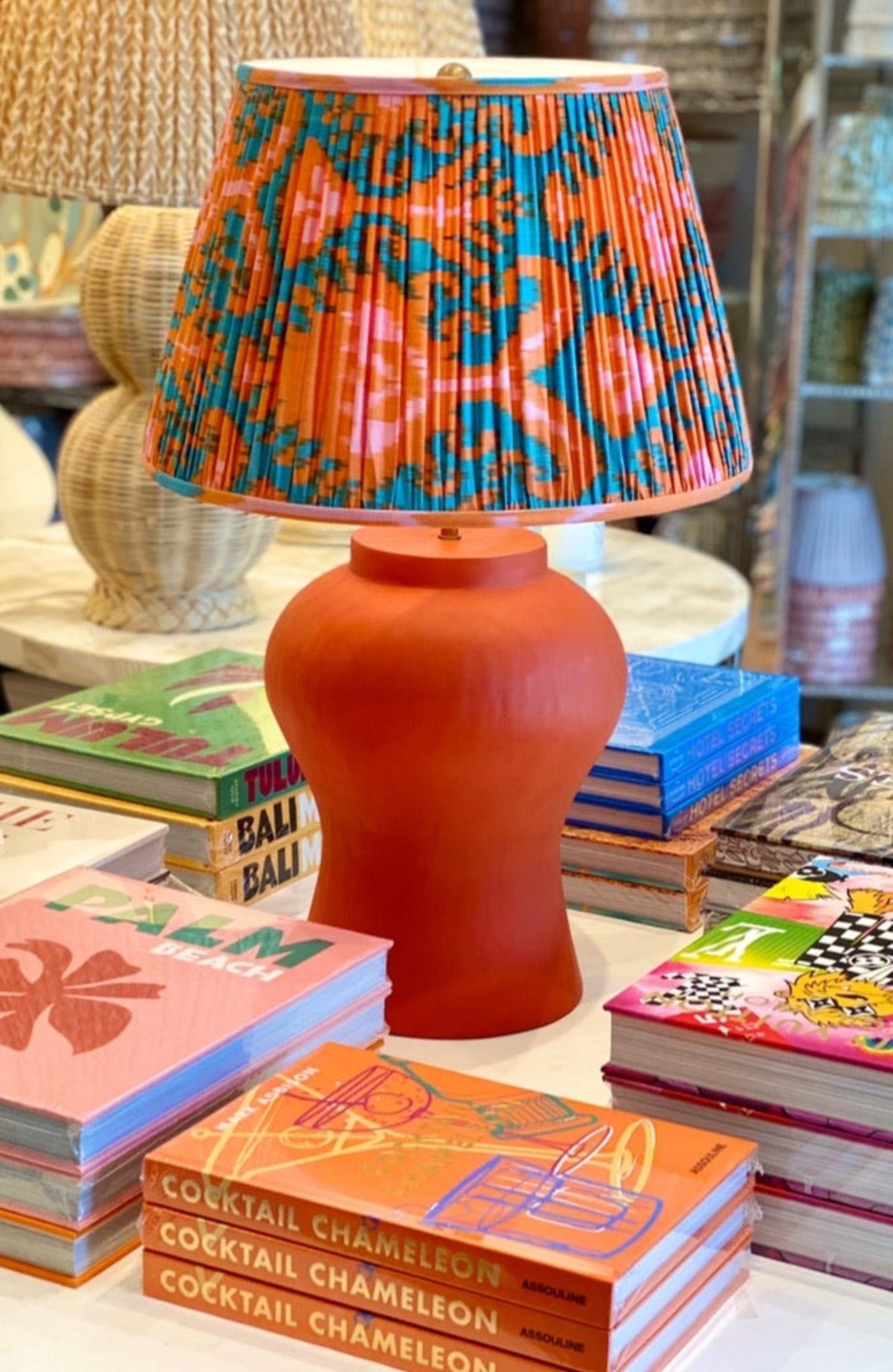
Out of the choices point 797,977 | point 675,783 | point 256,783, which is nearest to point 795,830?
point 675,783

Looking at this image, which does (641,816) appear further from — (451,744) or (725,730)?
(451,744)

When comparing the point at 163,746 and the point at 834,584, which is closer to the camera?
the point at 163,746

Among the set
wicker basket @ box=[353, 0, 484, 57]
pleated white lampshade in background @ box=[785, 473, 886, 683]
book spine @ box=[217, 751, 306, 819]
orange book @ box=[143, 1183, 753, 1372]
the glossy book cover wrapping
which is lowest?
pleated white lampshade in background @ box=[785, 473, 886, 683]

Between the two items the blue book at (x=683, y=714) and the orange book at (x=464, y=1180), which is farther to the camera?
the blue book at (x=683, y=714)

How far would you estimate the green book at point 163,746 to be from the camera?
1.14m

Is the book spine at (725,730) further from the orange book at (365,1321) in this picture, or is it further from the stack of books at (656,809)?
the orange book at (365,1321)

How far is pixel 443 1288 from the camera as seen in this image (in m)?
0.70

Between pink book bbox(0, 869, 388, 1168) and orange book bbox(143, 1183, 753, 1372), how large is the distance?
52 millimetres

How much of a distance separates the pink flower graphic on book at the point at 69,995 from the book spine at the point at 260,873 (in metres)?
0.21

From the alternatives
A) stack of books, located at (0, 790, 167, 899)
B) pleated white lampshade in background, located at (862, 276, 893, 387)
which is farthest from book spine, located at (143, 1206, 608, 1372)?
pleated white lampshade in background, located at (862, 276, 893, 387)

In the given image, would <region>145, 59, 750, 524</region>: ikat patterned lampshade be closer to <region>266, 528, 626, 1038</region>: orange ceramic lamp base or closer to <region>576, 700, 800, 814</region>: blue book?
<region>266, 528, 626, 1038</region>: orange ceramic lamp base

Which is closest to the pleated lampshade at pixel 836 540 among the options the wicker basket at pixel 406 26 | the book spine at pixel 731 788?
the wicker basket at pixel 406 26

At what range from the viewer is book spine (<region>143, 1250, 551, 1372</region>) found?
699 millimetres

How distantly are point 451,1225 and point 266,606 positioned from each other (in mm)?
1273
